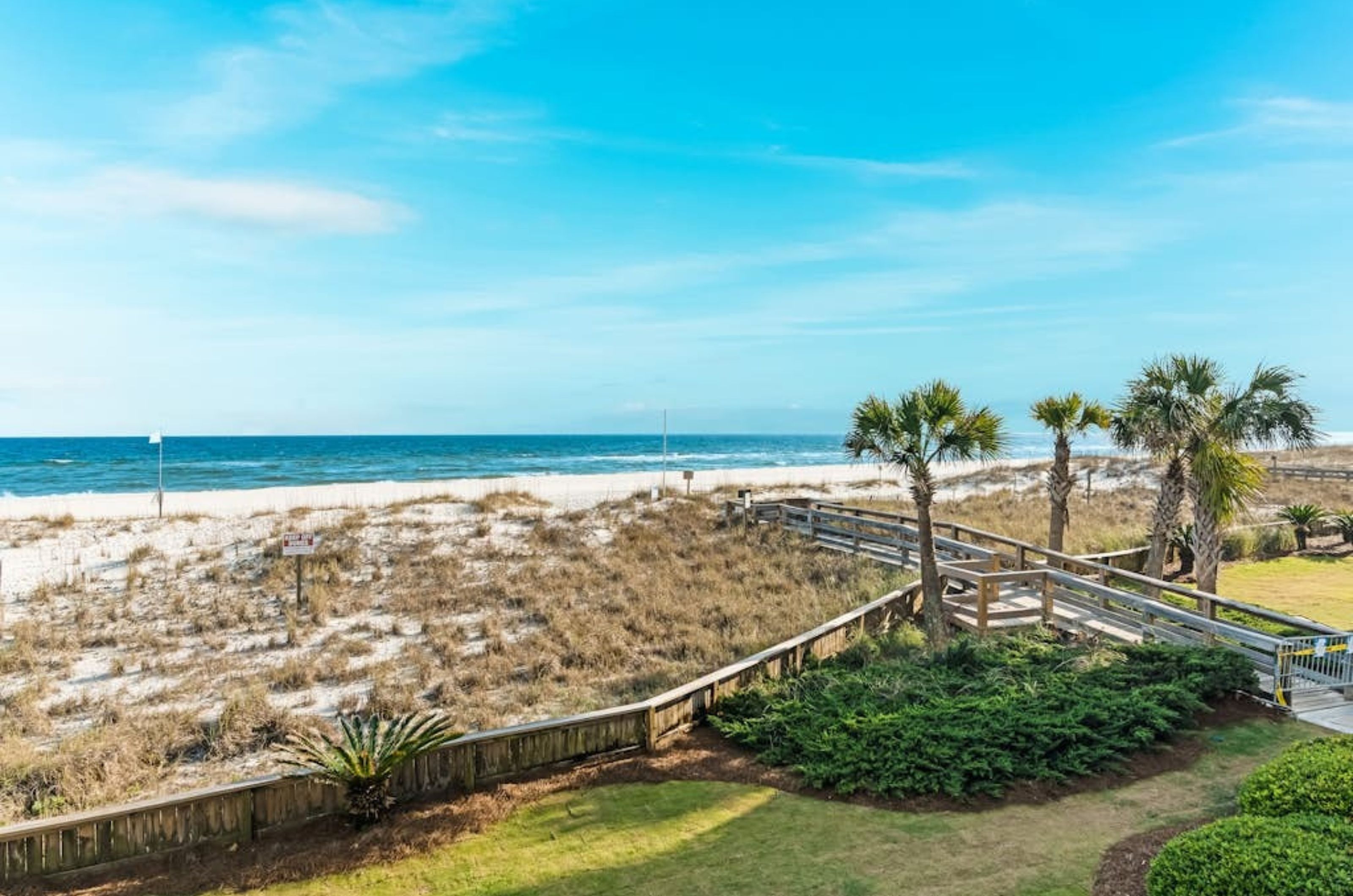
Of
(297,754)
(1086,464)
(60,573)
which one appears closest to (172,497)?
(60,573)

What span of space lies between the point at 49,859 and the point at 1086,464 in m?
57.9

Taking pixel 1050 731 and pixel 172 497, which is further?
pixel 172 497

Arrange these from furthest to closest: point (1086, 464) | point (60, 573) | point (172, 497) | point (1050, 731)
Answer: point (1086, 464)
point (172, 497)
point (60, 573)
point (1050, 731)

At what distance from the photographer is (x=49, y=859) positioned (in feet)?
19.1

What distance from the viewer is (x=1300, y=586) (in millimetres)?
16578

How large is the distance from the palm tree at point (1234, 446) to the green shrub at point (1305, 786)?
29.5 feet

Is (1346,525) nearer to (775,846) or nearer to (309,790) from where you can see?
(775,846)

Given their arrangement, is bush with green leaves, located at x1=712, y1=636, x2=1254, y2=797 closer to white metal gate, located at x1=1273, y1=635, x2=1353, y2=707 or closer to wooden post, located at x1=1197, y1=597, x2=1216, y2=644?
white metal gate, located at x1=1273, y1=635, x2=1353, y2=707

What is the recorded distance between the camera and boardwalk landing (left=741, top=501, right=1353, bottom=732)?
9.02 meters

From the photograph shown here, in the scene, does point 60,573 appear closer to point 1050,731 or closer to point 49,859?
point 49,859

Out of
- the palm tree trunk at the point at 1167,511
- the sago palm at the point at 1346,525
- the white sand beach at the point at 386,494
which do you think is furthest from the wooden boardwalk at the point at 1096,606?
the white sand beach at the point at 386,494

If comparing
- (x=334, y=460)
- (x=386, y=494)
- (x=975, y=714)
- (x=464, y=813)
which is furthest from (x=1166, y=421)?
(x=334, y=460)

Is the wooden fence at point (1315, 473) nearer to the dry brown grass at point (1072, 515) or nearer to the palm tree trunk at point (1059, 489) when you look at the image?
the dry brown grass at point (1072, 515)

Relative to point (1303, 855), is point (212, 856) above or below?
below
